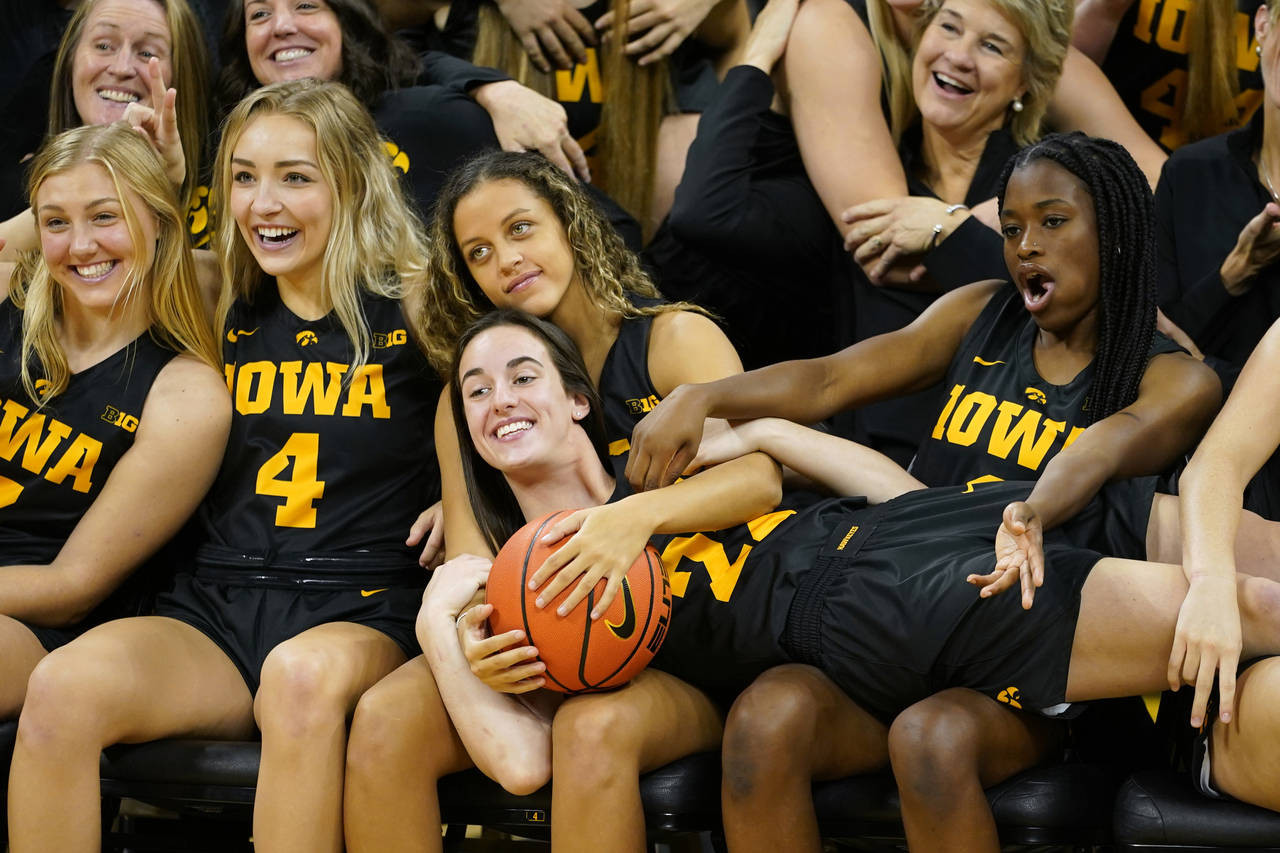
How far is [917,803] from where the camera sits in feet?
7.16

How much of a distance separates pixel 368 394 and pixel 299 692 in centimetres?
66

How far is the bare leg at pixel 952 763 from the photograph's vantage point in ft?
7.10

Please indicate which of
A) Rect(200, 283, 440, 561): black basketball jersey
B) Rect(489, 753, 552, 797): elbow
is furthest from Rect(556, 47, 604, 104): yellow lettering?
Rect(489, 753, 552, 797): elbow

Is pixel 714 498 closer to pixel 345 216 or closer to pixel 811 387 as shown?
pixel 811 387

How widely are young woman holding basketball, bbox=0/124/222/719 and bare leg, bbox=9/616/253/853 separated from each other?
24cm

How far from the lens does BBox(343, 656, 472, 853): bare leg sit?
2.35m

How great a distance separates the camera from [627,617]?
2303 millimetres

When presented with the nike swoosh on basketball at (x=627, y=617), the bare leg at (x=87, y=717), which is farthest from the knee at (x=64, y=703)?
the nike swoosh on basketball at (x=627, y=617)

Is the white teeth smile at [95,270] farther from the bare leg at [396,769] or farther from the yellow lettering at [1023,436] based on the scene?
the yellow lettering at [1023,436]

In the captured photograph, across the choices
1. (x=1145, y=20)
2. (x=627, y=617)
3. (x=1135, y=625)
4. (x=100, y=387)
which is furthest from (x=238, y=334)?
(x=1145, y=20)

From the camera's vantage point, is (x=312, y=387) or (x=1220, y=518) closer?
(x=1220, y=518)

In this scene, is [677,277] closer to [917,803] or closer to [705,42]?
[705,42]

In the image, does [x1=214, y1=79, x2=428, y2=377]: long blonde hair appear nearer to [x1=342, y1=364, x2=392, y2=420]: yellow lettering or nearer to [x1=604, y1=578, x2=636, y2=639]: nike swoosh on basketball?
[x1=342, y1=364, x2=392, y2=420]: yellow lettering

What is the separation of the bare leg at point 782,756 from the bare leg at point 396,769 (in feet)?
1.53
